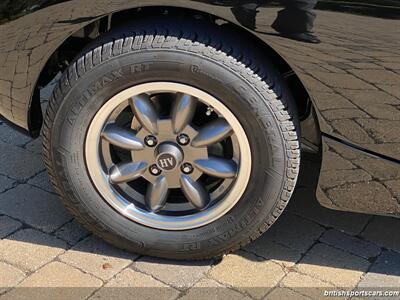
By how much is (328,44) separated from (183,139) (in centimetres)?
70

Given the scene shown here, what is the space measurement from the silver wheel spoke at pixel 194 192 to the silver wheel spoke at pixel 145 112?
244mm

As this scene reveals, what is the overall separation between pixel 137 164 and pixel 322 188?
0.76 metres

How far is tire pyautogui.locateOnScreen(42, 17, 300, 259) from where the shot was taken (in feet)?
8.43

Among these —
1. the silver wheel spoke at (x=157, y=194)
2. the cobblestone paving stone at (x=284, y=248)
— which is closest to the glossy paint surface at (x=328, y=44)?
the cobblestone paving stone at (x=284, y=248)

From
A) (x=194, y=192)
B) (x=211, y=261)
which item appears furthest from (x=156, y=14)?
(x=211, y=261)

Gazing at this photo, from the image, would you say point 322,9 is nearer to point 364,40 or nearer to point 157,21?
point 364,40

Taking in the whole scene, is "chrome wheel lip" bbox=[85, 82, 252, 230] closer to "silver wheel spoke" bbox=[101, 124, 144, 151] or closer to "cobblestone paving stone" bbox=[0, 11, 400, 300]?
"silver wheel spoke" bbox=[101, 124, 144, 151]

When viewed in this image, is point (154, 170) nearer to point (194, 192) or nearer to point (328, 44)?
point (194, 192)

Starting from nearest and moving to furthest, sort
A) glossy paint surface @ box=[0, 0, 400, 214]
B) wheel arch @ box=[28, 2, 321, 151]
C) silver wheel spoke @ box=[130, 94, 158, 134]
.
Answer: glossy paint surface @ box=[0, 0, 400, 214], wheel arch @ box=[28, 2, 321, 151], silver wheel spoke @ box=[130, 94, 158, 134]

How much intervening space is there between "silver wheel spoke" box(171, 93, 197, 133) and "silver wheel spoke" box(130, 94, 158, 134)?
3.1 inches

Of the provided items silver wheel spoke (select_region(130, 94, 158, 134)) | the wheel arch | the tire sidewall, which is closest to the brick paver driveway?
the tire sidewall

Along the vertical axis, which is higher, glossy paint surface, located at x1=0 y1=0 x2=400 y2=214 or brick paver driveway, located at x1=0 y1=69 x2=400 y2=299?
glossy paint surface, located at x1=0 y1=0 x2=400 y2=214

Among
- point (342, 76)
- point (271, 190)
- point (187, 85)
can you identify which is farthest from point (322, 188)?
point (187, 85)

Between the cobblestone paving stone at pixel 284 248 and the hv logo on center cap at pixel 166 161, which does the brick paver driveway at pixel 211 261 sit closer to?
the cobblestone paving stone at pixel 284 248
